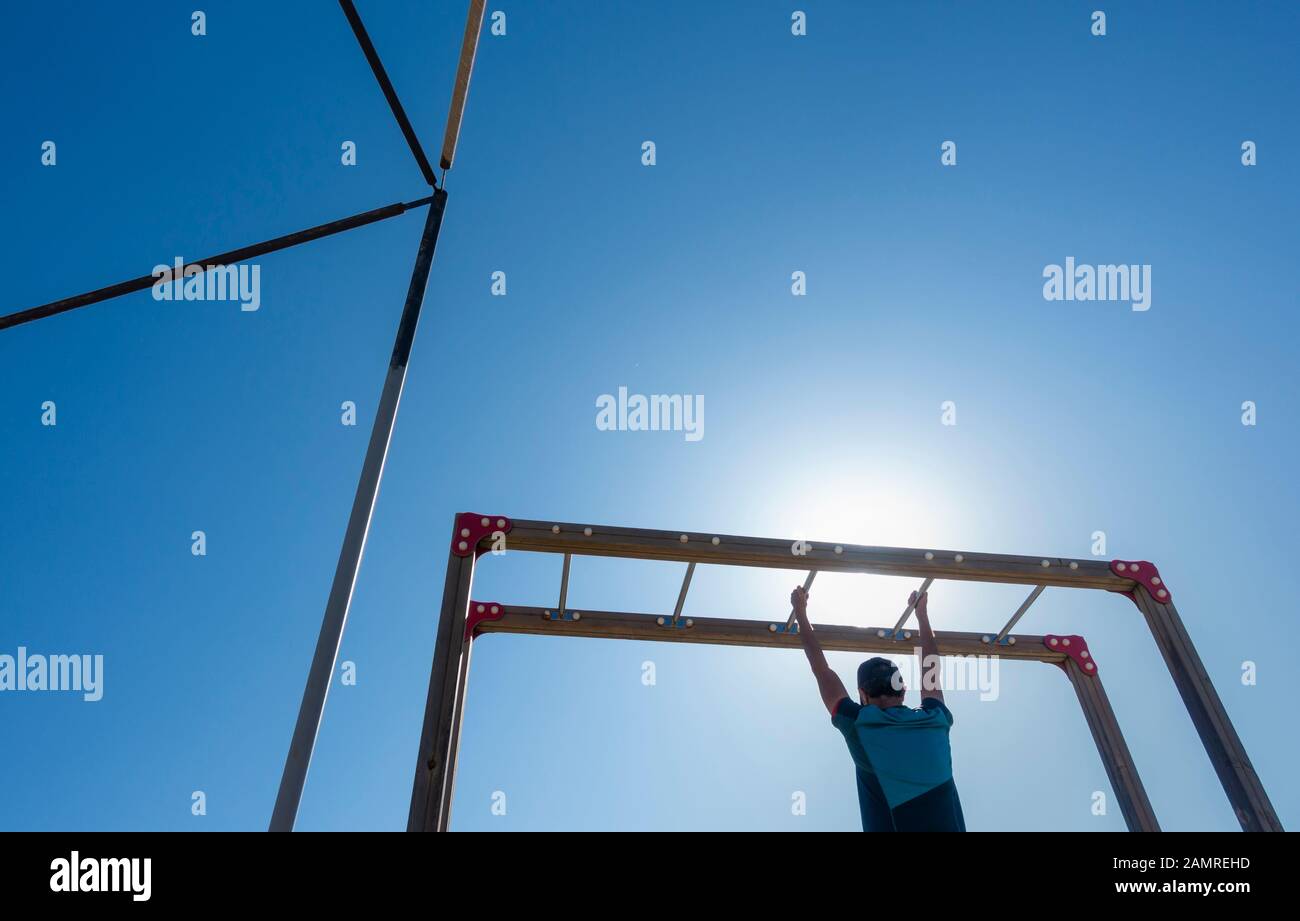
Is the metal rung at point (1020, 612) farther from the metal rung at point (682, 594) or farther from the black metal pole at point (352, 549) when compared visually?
the black metal pole at point (352, 549)

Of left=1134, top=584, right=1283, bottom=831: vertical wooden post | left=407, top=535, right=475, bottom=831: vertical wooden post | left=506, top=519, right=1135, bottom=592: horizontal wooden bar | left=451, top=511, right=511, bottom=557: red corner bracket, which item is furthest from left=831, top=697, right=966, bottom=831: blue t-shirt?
left=1134, top=584, right=1283, bottom=831: vertical wooden post

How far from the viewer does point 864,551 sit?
19.7ft

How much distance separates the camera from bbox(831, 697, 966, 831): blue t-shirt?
2896mm

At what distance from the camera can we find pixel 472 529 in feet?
18.6

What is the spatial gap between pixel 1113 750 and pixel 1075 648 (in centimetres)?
88

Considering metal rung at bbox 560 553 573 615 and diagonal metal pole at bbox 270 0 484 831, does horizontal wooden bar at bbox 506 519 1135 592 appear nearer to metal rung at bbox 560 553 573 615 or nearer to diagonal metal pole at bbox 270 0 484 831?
metal rung at bbox 560 553 573 615

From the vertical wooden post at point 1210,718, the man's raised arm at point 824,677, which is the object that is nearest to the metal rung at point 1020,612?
the vertical wooden post at point 1210,718

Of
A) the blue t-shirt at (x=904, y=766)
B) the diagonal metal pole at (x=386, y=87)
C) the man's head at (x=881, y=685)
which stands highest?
the diagonal metal pole at (x=386, y=87)

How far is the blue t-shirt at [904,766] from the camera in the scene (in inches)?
114

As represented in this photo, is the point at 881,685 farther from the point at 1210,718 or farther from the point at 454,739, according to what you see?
the point at 1210,718

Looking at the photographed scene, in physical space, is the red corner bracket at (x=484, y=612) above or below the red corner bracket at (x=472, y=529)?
below

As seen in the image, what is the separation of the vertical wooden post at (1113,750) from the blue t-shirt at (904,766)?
15.5 ft
